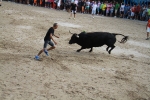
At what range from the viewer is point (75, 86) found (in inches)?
287

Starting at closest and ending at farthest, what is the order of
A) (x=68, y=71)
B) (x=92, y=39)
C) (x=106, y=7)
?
(x=68, y=71) → (x=92, y=39) → (x=106, y=7)

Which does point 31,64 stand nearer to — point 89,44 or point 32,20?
point 89,44

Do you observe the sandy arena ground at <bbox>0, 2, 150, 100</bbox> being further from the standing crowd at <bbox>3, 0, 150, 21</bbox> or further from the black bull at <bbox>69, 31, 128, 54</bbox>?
the standing crowd at <bbox>3, 0, 150, 21</bbox>

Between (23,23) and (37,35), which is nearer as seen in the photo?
(37,35)

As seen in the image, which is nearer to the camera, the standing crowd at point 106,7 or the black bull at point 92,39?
the black bull at point 92,39

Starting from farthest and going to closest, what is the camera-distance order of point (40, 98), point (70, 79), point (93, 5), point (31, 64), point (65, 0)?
point (65, 0) → point (93, 5) → point (31, 64) → point (70, 79) → point (40, 98)

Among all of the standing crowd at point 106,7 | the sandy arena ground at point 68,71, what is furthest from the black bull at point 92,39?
the standing crowd at point 106,7

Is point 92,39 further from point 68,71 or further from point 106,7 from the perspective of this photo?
point 106,7

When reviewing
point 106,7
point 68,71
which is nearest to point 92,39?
point 68,71

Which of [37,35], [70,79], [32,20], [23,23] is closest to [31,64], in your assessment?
[70,79]

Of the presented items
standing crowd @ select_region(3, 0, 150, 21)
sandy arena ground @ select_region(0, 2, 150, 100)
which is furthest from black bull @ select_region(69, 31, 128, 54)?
standing crowd @ select_region(3, 0, 150, 21)

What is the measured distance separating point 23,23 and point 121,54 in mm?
6624

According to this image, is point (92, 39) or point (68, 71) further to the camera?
point (92, 39)

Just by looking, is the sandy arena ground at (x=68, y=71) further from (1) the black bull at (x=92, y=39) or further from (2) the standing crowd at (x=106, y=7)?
(2) the standing crowd at (x=106, y=7)
